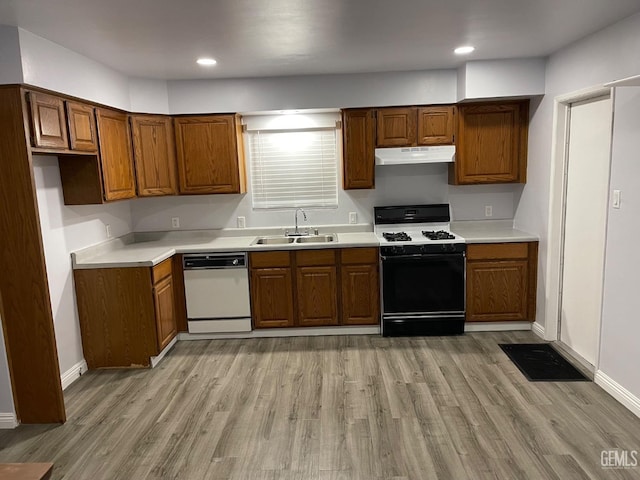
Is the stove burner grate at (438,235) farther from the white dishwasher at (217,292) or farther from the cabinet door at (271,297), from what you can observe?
the white dishwasher at (217,292)

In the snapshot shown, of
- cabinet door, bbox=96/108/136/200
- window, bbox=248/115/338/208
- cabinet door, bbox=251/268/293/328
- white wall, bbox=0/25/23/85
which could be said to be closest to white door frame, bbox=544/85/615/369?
window, bbox=248/115/338/208

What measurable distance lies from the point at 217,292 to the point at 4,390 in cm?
176

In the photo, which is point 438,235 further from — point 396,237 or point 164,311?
point 164,311

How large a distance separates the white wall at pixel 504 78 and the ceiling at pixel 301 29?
126 millimetres

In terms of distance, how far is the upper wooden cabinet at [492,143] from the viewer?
4074mm

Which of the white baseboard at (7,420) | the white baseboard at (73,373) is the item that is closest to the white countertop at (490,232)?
the white baseboard at (73,373)

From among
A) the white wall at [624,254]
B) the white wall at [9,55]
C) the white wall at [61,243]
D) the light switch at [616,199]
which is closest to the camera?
the white wall at [9,55]

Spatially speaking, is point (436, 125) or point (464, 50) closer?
point (464, 50)

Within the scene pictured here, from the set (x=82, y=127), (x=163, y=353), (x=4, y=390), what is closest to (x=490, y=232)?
(x=163, y=353)

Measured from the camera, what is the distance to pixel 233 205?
460 cm

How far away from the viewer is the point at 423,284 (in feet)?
13.2

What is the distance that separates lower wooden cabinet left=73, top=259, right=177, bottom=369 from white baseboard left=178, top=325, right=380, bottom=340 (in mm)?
602

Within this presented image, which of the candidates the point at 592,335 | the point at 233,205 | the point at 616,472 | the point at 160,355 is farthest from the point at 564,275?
the point at 160,355

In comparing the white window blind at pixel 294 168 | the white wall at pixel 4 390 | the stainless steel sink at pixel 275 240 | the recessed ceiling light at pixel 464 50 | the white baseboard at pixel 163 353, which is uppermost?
the recessed ceiling light at pixel 464 50
